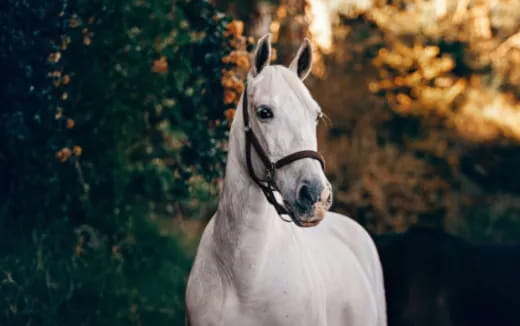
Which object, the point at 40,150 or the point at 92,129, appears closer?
the point at 40,150

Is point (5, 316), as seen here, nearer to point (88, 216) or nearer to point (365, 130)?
point (88, 216)

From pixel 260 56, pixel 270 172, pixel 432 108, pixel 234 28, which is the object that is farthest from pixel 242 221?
pixel 432 108

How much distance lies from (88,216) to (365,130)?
577 centimetres

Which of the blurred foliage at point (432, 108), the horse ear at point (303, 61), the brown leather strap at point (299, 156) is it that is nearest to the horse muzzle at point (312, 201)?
the brown leather strap at point (299, 156)

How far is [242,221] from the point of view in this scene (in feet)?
11.7

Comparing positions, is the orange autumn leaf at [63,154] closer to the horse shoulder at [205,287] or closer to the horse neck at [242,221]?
the horse shoulder at [205,287]

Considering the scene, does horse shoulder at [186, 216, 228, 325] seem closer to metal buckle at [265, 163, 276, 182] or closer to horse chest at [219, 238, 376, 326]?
horse chest at [219, 238, 376, 326]

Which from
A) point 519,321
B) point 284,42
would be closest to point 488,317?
point 519,321

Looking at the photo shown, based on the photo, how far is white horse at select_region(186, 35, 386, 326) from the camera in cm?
325

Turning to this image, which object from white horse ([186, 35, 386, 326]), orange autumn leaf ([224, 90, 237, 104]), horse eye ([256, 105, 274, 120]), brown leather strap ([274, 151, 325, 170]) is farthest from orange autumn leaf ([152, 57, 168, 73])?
brown leather strap ([274, 151, 325, 170])

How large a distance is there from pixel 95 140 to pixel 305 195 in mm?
3161

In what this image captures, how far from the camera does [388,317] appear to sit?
197 inches

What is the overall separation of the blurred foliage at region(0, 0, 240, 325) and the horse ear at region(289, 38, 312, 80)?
1.90m

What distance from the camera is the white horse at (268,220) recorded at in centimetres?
325
